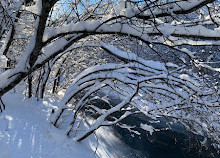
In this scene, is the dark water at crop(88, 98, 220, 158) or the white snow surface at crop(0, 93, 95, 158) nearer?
the white snow surface at crop(0, 93, 95, 158)

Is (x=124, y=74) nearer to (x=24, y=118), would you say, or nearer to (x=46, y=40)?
(x=46, y=40)

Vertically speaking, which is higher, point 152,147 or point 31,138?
point 31,138

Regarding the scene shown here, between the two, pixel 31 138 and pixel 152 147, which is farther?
pixel 152 147

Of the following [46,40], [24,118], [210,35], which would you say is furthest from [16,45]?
[210,35]

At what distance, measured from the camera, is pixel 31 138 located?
5.40 metres

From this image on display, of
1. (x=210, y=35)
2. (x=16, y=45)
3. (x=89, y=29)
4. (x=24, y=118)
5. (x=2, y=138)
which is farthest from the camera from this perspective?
(x=16, y=45)

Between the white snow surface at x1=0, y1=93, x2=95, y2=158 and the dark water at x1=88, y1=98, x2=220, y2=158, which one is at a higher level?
the white snow surface at x1=0, y1=93, x2=95, y2=158

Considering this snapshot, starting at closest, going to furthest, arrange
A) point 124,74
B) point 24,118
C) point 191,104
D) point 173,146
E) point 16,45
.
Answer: point 191,104 < point 124,74 < point 24,118 < point 16,45 < point 173,146

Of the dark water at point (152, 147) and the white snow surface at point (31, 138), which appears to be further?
the dark water at point (152, 147)

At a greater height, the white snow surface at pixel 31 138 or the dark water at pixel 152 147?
the white snow surface at pixel 31 138

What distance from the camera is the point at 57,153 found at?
5320 mm

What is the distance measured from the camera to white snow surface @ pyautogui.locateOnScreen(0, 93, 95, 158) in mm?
4646

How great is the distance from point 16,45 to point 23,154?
9.04 metres

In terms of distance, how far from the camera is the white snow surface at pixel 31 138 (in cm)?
465
